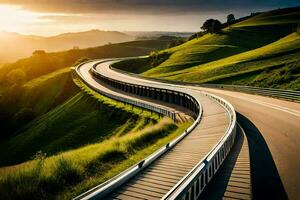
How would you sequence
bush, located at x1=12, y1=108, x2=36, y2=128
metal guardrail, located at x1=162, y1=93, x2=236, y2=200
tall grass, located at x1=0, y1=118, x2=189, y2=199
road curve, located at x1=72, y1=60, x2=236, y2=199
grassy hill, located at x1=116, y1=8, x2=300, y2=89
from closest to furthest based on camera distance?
metal guardrail, located at x1=162, y1=93, x2=236, y2=200 → road curve, located at x1=72, y1=60, x2=236, y2=199 → tall grass, located at x1=0, y1=118, x2=189, y2=199 → grassy hill, located at x1=116, y1=8, x2=300, y2=89 → bush, located at x1=12, y1=108, x2=36, y2=128

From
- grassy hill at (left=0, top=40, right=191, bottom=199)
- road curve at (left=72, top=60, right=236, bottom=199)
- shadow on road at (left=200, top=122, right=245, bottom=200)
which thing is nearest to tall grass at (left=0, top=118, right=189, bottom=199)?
grassy hill at (left=0, top=40, right=191, bottom=199)

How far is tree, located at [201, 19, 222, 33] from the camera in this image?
142m

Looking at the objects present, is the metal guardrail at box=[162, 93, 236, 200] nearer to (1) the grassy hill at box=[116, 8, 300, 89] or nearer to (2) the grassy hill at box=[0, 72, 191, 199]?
(2) the grassy hill at box=[0, 72, 191, 199]

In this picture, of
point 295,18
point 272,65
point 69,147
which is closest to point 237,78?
point 272,65

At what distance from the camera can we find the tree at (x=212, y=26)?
141650mm

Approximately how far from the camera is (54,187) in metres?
12.6

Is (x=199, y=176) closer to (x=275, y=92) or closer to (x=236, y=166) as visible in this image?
(x=236, y=166)

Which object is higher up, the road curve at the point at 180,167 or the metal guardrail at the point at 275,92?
the road curve at the point at 180,167

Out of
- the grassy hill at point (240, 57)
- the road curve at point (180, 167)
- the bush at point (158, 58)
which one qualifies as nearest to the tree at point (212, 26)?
the grassy hill at point (240, 57)

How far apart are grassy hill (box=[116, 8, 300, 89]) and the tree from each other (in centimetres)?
453

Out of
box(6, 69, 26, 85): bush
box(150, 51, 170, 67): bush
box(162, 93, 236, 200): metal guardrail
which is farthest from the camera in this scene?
box(6, 69, 26, 85): bush

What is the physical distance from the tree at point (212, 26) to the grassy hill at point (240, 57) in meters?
4.53

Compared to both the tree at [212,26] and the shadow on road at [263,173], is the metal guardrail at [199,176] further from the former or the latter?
the tree at [212,26]

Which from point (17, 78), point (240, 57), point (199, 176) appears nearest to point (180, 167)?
point (199, 176)
